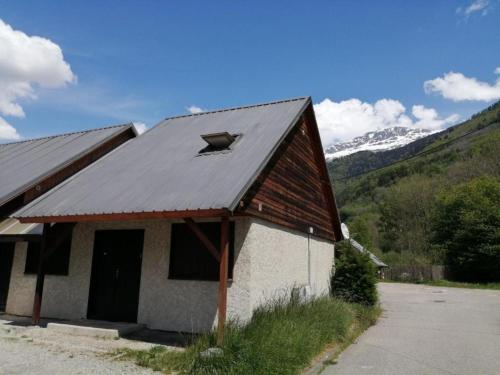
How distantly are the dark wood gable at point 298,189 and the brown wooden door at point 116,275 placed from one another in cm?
314

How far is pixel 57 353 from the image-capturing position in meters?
7.28

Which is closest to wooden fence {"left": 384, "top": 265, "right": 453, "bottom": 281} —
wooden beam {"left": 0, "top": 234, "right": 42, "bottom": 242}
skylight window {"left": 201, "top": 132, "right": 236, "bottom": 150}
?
skylight window {"left": 201, "top": 132, "right": 236, "bottom": 150}

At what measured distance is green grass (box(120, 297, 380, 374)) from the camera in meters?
6.08

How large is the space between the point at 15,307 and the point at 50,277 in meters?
1.70

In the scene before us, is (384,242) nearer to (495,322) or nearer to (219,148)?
(495,322)

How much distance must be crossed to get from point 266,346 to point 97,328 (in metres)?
4.01

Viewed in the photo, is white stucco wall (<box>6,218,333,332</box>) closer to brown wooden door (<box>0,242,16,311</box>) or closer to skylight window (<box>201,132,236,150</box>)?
brown wooden door (<box>0,242,16,311</box>)

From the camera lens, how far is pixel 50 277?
10.9m

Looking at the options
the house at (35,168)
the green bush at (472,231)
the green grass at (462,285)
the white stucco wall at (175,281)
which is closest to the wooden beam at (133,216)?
the white stucco wall at (175,281)

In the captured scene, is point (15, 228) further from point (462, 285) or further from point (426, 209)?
point (426, 209)

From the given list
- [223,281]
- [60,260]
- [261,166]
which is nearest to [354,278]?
[261,166]

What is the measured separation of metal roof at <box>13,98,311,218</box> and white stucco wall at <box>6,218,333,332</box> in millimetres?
1069

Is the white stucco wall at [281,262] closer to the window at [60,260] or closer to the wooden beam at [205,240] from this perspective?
the wooden beam at [205,240]

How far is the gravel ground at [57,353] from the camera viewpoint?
20.7ft
